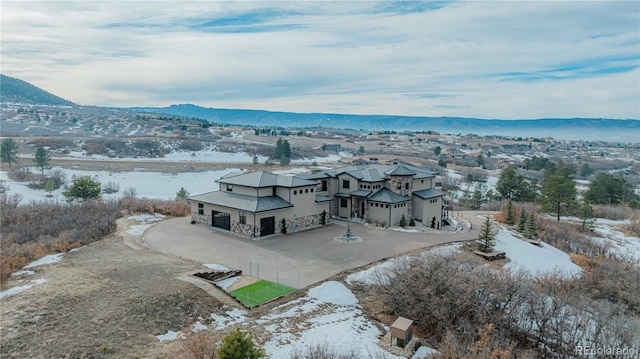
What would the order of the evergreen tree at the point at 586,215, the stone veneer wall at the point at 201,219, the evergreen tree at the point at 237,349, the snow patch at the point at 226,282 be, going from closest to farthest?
the evergreen tree at the point at 237,349
the snow patch at the point at 226,282
the stone veneer wall at the point at 201,219
the evergreen tree at the point at 586,215

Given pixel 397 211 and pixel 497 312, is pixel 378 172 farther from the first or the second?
pixel 497 312

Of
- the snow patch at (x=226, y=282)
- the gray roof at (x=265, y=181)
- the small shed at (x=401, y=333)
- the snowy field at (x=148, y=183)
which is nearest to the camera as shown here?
the small shed at (x=401, y=333)

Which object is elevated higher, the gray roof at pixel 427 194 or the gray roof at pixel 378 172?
the gray roof at pixel 378 172

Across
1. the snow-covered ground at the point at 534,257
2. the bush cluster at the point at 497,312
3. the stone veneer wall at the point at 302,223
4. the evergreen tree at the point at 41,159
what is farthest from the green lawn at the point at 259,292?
the evergreen tree at the point at 41,159

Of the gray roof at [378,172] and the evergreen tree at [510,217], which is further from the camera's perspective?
the evergreen tree at [510,217]

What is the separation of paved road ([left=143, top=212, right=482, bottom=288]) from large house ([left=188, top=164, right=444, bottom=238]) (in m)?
1.12

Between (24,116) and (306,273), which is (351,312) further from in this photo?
(24,116)

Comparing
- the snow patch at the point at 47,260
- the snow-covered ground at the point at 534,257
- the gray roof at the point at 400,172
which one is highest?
the gray roof at the point at 400,172

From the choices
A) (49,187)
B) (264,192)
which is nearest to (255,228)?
(264,192)

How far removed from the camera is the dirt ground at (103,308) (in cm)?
1220

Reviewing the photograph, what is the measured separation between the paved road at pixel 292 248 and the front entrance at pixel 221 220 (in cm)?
64

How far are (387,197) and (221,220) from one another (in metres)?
12.5

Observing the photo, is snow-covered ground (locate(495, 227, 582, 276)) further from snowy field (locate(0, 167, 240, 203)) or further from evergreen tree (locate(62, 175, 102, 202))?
snowy field (locate(0, 167, 240, 203))

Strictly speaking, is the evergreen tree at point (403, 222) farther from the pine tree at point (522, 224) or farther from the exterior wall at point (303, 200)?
the pine tree at point (522, 224)
